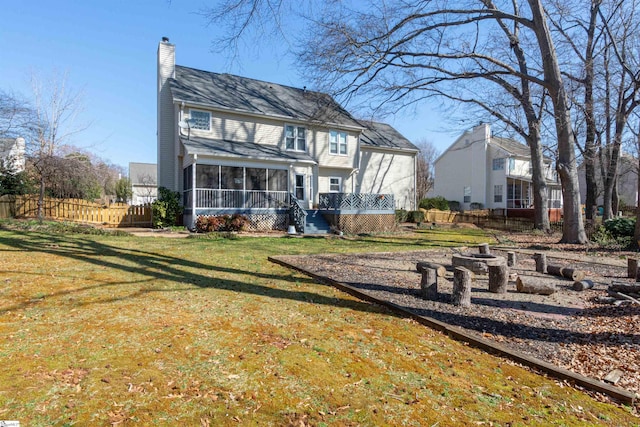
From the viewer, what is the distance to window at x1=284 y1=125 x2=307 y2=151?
859 inches

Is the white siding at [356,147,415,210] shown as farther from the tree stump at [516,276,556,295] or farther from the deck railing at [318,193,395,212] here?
the tree stump at [516,276,556,295]

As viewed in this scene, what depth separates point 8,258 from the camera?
8.15m

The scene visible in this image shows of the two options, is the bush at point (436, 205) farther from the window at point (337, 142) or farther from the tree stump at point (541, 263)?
the tree stump at point (541, 263)

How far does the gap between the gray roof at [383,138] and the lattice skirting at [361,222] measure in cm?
770

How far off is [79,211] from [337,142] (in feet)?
50.8

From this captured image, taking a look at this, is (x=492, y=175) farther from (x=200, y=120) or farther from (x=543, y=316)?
(x=543, y=316)

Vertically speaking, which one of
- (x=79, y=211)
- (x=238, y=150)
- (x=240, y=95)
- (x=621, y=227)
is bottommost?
(x=621, y=227)

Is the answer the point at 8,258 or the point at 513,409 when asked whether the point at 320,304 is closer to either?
the point at 513,409

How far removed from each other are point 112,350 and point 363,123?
78.2 ft

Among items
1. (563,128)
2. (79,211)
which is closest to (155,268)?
(563,128)

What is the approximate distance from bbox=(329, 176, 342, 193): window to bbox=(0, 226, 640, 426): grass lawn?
17419mm

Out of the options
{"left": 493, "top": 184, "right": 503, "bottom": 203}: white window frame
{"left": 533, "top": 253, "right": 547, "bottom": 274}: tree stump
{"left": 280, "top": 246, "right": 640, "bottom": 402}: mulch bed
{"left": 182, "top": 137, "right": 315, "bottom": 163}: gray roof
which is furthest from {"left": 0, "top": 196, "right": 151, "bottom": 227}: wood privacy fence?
{"left": 493, "top": 184, "right": 503, "bottom": 203}: white window frame

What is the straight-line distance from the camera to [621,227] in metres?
13.8

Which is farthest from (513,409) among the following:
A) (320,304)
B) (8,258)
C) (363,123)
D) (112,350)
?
(363,123)
